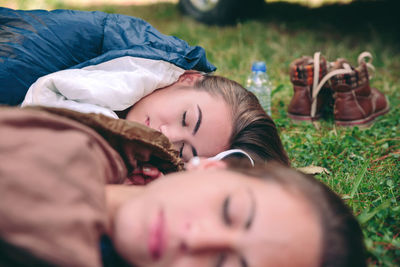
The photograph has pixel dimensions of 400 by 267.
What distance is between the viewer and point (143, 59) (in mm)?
2416

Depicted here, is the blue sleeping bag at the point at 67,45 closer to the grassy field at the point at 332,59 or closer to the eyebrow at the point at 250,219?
the grassy field at the point at 332,59

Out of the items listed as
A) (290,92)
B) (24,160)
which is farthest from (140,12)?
(24,160)

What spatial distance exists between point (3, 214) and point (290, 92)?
321cm

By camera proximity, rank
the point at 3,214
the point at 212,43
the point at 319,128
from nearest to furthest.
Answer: the point at 3,214, the point at 319,128, the point at 212,43

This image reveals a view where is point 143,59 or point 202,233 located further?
point 143,59

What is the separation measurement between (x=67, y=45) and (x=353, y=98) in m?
2.31

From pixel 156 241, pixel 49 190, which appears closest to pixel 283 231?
pixel 156 241

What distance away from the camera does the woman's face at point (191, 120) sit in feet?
7.23

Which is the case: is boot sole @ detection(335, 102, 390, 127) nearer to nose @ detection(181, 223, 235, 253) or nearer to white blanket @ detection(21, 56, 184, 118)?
white blanket @ detection(21, 56, 184, 118)

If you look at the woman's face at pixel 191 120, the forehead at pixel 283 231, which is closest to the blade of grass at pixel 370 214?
the forehead at pixel 283 231

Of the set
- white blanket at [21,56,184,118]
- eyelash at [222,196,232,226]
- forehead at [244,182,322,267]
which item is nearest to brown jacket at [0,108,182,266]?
eyelash at [222,196,232,226]

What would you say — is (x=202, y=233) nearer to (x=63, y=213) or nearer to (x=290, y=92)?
(x=63, y=213)

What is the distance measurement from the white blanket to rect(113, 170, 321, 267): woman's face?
3.15 feet

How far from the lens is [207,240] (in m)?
1.16
